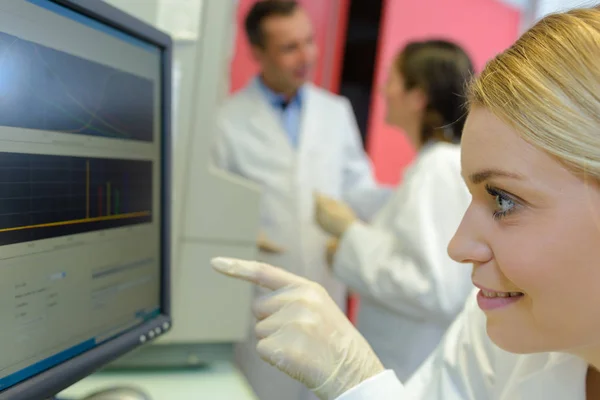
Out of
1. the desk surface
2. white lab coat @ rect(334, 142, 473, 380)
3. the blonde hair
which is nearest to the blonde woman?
the blonde hair

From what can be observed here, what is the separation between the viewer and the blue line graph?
1.65 ft

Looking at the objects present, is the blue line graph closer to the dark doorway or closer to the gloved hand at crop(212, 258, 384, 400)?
the gloved hand at crop(212, 258, 384, 400)

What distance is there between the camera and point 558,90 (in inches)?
21.7

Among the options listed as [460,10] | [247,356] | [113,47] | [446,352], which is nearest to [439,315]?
[446,352]

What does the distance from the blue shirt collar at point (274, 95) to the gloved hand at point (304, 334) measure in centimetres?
127

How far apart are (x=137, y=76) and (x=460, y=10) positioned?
8.12ft

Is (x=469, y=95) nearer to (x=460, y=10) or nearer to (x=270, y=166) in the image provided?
(x=270, y=166)

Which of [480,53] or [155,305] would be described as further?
[480,53]

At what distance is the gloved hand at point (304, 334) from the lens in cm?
66

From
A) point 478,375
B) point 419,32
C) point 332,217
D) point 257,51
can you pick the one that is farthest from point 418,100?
point 419,32

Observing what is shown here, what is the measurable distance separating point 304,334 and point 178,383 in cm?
39

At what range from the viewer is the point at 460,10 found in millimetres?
2799

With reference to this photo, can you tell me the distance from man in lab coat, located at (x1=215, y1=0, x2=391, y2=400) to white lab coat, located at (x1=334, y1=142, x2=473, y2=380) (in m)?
0.26

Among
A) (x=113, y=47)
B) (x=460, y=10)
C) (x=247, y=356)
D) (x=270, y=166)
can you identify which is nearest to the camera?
(x=113, y=47)
